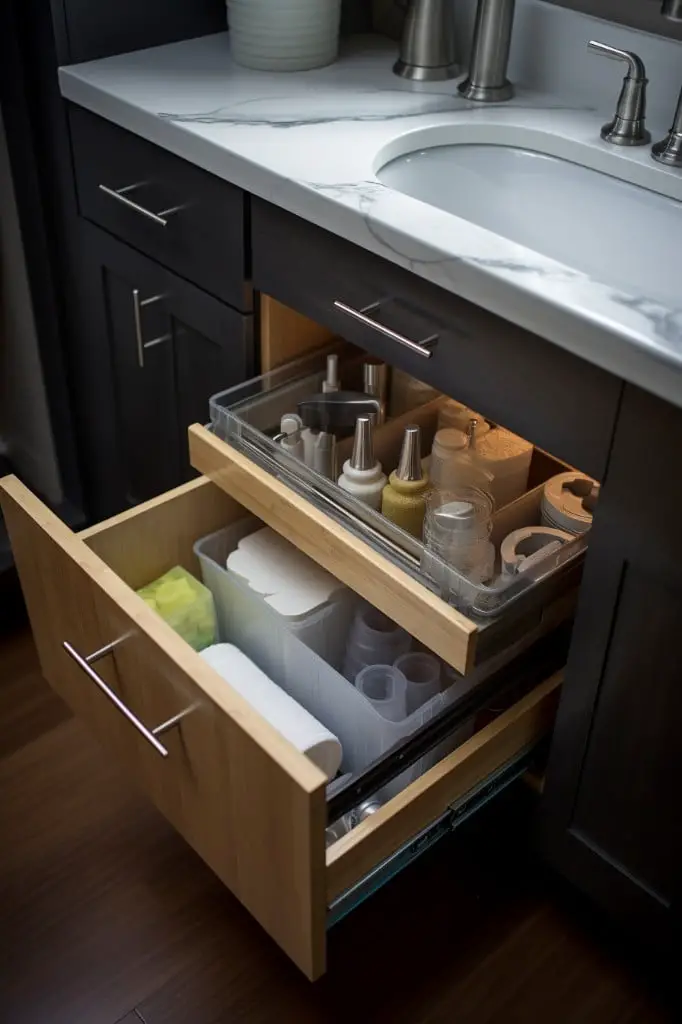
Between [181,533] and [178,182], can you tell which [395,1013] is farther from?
[178,182]

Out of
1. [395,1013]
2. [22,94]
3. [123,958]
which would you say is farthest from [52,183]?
[395,1013]

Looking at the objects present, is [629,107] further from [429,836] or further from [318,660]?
[429,836]

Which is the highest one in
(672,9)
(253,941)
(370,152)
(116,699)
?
(672,9)

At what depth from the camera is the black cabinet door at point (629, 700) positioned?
913 millimetres

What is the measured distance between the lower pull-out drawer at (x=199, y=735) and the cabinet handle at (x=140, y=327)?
248mm

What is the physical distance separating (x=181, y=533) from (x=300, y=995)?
1.78 ft

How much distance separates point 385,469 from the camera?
1.30 metres

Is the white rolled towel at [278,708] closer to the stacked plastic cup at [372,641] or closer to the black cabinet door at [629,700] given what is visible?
the stacked plastic cup at [372,641]

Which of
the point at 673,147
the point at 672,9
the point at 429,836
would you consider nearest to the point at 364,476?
the point at 429,836

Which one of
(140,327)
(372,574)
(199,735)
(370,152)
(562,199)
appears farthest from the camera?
(140,327)

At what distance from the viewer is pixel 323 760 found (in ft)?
3.74

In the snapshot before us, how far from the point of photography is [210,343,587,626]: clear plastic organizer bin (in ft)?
3.46

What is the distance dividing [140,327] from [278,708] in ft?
1.88

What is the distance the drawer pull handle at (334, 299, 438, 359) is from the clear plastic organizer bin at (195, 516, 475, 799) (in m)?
0.32
